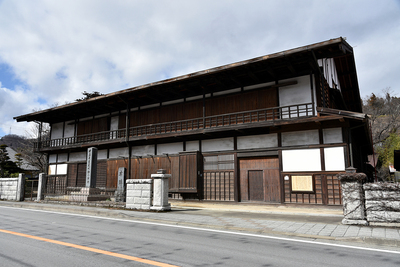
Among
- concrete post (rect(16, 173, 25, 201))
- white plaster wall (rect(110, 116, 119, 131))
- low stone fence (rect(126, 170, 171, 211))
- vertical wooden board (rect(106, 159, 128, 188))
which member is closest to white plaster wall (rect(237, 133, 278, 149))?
low stone fence (rect(126, 170, 171, 211))

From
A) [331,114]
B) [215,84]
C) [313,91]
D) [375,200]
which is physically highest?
[215,84]

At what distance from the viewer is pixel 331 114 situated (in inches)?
Result: 520

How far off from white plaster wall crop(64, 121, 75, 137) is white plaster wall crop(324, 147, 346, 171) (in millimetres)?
20981

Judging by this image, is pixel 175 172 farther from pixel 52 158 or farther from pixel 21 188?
pixel 52 158

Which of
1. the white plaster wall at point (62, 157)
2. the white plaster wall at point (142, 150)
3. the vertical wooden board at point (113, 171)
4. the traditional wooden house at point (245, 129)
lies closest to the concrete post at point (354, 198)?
the traditional wooden house at point (245, 129)

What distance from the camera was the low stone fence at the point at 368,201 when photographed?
8.27 meters

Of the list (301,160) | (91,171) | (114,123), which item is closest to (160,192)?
(91,171)

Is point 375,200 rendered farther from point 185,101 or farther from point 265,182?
point 185,101

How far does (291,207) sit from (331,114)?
499 centimetres

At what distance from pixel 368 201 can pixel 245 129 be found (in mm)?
7758

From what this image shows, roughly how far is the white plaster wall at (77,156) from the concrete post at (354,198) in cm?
2037

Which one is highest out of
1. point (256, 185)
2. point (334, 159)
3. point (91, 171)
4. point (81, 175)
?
point (334, 159)

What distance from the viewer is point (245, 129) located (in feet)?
50.8

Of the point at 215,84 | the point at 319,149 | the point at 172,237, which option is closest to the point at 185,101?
the point at 215,84
